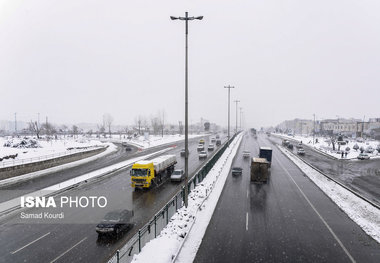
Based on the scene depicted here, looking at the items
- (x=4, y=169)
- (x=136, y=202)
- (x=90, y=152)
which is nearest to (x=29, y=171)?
(x=4, y=169)

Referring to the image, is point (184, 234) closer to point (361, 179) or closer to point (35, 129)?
point (361, 179)

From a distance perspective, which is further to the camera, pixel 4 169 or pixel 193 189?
pixel 4 169

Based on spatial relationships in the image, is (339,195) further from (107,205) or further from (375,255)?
(107,205)

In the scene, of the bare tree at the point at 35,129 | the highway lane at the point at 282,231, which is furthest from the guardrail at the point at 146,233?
the bare tree at the point at 35,129

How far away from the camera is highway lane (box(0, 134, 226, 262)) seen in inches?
467

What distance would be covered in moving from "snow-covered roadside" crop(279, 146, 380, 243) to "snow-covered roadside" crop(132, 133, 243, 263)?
35.5 ft

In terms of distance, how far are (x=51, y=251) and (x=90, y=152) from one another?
40537mm

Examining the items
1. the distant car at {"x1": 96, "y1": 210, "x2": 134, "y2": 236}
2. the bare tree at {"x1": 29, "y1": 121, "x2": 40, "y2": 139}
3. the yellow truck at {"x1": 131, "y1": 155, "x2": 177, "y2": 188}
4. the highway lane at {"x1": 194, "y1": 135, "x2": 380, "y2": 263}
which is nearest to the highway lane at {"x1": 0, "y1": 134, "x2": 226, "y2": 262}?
the distant car at {"x1": 96, "y1": 210, "x2": 134, "y2": 236}

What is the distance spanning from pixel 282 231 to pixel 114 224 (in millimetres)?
11012

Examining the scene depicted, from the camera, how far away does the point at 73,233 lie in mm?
14328

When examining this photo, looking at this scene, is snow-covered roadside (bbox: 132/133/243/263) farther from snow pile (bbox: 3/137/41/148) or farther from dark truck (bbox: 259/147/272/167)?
snow pile (bbox: 3/137/41/148)

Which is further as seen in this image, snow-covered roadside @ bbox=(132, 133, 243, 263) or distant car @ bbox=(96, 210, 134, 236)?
distant car @ bbox=(96, 210, 134, 236)

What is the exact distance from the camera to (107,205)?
1947cm

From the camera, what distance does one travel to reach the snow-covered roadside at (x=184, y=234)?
36.4 feet
